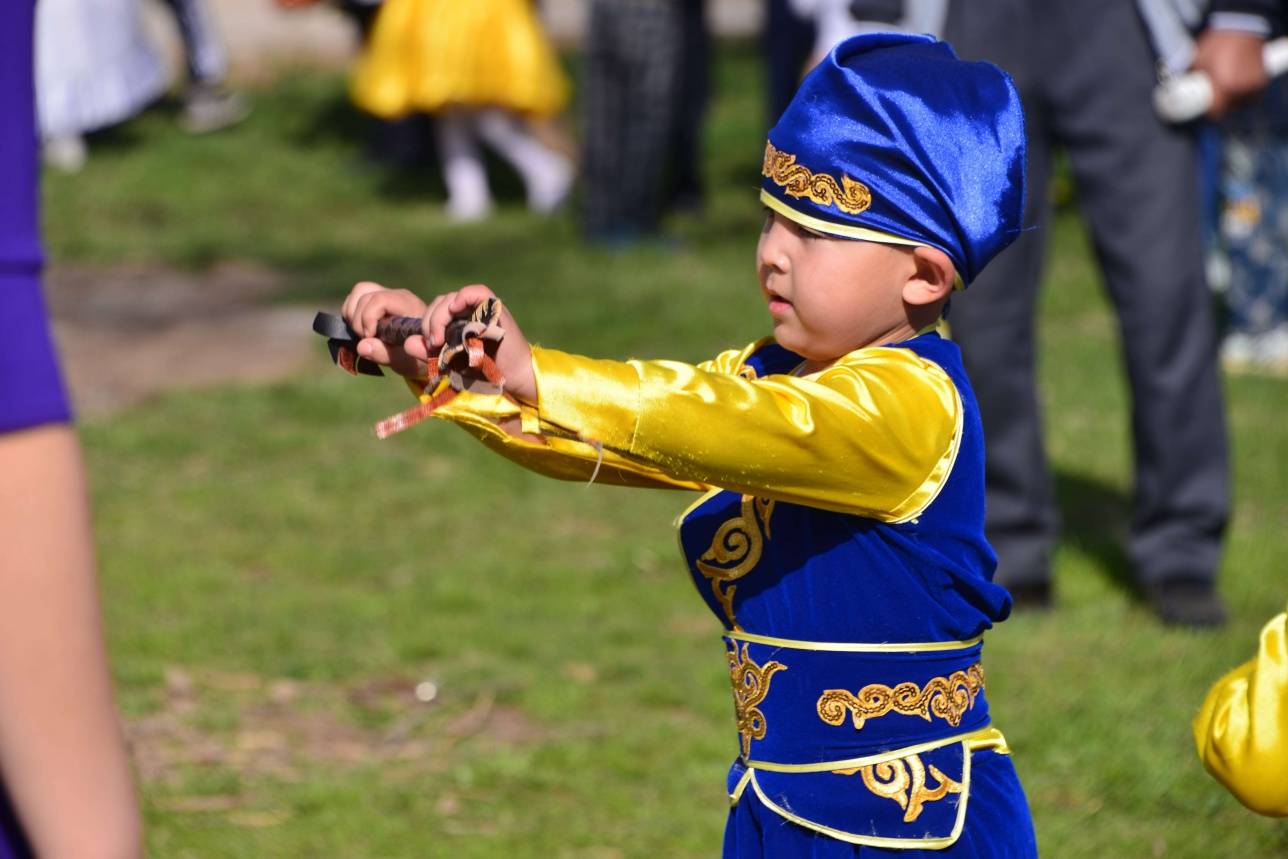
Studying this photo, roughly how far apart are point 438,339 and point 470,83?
7.74 meters

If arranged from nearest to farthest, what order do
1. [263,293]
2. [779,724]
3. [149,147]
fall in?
[779,724] < [263,293] < [149,147]

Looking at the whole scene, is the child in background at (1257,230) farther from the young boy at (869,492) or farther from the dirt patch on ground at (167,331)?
the young boy at (869,492)

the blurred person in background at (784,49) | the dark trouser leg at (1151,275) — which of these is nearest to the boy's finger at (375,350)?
the dark trouser leg at (1151,275)

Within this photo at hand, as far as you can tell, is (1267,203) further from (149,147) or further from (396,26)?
(149,147)

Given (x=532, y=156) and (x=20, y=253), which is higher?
(x=20, y=253)

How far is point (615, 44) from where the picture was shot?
8.60 metres

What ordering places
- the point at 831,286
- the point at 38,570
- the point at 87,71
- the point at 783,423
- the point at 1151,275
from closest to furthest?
the point at 38,570
the point at 783,423
the point at 831,286
the point at 1151,275
the point at 87,71

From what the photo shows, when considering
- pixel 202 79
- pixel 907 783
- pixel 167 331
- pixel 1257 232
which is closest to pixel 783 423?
pixel 907 783

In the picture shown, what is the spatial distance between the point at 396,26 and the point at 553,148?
40.0 inches

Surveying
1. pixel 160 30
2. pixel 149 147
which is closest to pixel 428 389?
pixel 149 147

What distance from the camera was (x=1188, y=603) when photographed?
4535 mm

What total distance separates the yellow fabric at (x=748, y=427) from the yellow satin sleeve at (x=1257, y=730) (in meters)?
0.51

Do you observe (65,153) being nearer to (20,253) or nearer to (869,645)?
(869,645)

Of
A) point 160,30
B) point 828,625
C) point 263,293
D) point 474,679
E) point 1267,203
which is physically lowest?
point 160,30
